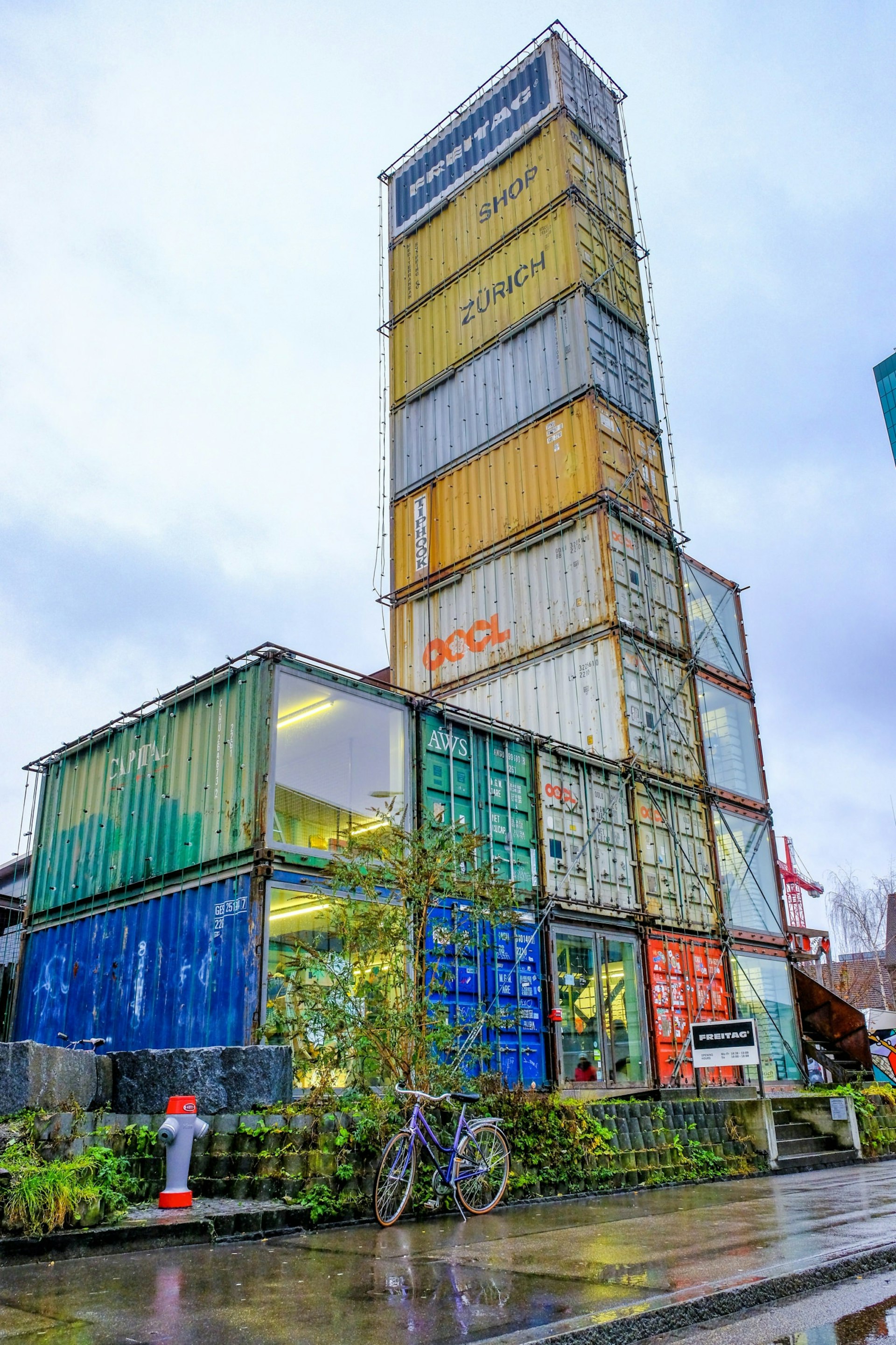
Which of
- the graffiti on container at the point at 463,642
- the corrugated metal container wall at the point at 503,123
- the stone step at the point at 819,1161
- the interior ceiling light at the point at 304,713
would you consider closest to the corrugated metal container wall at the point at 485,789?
the interior ceiling light at the point at 304,713

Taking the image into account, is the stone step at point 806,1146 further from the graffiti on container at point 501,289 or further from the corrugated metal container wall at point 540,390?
the graffiti on container at point 501,289

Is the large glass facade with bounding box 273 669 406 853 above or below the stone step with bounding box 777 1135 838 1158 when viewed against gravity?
above

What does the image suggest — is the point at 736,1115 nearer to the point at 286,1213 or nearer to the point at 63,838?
the point at 286,1213

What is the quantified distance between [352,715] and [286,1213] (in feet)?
23.7

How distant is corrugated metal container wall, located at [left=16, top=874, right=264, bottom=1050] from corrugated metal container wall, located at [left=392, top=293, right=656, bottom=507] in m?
12.3

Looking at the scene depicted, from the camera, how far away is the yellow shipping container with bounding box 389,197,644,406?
70.7 ft

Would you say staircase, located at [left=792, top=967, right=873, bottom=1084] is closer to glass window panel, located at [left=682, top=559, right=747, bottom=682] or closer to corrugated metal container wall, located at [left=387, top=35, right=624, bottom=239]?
glass window panel, located at [left=682, top=559, right=747, bottom=682]

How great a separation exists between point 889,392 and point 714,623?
88.6 meters

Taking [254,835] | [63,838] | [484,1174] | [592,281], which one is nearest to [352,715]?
[254,835]

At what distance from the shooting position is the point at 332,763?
1312 centimetres

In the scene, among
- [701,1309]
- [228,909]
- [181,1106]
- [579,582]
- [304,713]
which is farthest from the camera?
[579,582]

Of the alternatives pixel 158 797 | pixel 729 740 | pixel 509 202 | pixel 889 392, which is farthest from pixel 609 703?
pixel 889 392

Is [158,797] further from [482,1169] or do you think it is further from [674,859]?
[674,859]

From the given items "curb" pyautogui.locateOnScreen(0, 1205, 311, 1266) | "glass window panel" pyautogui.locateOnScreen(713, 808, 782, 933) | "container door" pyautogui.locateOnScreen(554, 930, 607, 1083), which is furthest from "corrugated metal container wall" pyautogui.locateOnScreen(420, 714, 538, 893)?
"curb" pyautogui.locateOnScreen(0, 1205, 311, 1266)
